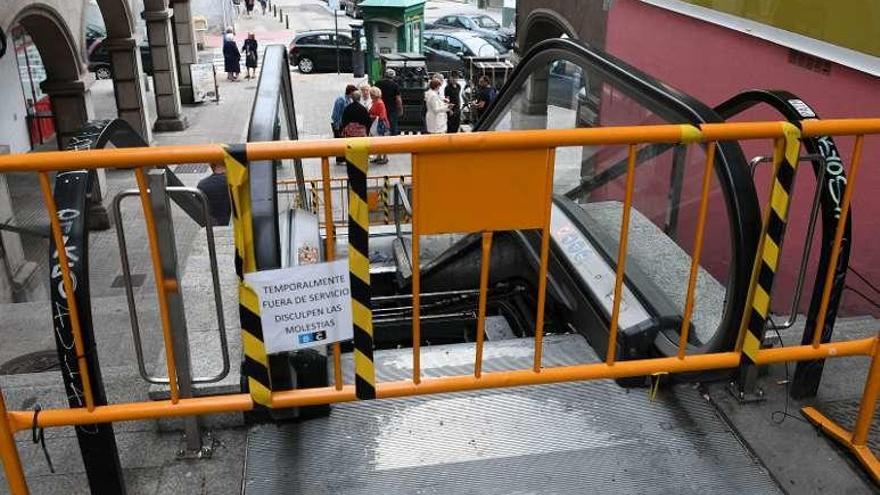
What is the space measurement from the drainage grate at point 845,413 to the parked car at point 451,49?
20019 millimetres

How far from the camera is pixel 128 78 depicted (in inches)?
571

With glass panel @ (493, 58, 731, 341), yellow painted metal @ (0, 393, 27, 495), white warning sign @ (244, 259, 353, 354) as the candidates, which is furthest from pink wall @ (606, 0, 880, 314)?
yellow painted metal @ (0, 393, 27, 495)

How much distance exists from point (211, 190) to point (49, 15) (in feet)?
21.7

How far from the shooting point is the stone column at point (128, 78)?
14.3m

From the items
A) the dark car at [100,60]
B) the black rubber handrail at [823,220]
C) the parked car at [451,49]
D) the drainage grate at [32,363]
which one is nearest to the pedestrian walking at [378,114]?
the drainage grate at [32,363]

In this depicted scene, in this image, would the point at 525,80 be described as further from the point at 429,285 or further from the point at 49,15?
the point at 49,15

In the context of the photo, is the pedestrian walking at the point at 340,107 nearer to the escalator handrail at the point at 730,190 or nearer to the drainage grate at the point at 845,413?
the escalator handrail at the point at 730,190

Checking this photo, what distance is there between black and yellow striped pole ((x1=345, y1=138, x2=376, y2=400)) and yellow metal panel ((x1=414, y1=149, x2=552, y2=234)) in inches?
8.1

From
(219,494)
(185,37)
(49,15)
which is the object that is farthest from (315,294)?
(185,37)

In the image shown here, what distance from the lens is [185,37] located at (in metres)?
20.5

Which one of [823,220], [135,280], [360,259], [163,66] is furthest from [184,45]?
[823,220]

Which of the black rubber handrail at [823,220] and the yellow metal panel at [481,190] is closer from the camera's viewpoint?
the yellow metal panel at [481,190]

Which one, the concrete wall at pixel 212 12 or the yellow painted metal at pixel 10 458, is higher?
the yellow painted metal at pixel 10 458

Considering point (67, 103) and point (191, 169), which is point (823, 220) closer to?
point (67, 103)
